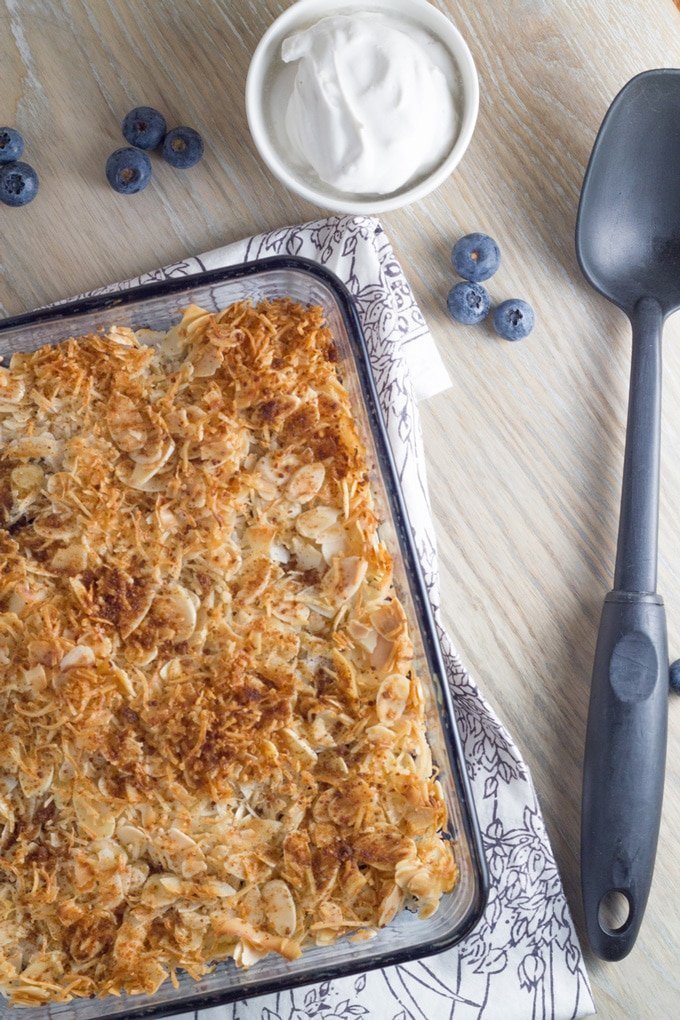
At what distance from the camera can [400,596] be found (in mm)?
1438

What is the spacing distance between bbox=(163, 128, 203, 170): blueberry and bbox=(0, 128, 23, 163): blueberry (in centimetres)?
25

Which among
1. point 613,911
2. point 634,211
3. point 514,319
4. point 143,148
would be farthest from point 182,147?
point 613,911

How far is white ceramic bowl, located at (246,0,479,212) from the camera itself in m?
1.58

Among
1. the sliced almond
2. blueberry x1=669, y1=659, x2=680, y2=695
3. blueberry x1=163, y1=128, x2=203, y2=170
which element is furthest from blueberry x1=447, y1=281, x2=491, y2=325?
the sliced almond

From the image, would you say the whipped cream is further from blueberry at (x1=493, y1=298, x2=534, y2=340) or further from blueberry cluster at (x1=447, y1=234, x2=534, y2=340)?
blueberry at (x1=493, y1=298, x2=534, y2=340)

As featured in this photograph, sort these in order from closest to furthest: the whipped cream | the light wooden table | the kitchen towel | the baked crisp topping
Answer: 1. the baked crisp topping
2. the whipped cream
3. the kitchen towel
4. the light wooden table

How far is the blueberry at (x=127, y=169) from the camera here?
1.69 m

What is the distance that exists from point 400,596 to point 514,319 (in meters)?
0.58

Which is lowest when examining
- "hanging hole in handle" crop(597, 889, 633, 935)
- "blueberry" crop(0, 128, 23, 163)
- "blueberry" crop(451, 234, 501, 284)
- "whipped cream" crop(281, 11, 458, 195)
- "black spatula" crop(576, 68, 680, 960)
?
"hanging hole in handle" crop(597, 889, 633, 935)

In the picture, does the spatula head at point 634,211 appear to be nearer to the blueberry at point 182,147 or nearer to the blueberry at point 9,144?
the blueberry at point 182,147

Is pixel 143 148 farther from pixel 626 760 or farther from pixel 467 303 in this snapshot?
pixel 626 760

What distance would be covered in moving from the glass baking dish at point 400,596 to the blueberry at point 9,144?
1.29 feet

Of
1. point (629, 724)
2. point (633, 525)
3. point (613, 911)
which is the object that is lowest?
point (613, 911)

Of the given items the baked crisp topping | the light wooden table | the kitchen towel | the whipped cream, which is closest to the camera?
the baked crisp topping
